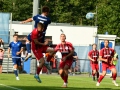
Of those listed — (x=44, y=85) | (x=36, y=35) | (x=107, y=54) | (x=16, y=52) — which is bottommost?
(x=16, y=52)

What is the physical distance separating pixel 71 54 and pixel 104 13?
1524 inches

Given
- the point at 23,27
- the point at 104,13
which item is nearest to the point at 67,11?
the point at 104,13

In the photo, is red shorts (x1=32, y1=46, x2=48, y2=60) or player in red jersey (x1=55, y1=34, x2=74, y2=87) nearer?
red shorts (x1=32, y1=46, x2=48, y2=60)

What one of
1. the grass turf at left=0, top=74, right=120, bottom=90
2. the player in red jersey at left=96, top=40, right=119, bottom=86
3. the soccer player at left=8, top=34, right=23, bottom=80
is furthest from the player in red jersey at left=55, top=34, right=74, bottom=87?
the soccer player at left=8, top=34, right=23, bottom=80

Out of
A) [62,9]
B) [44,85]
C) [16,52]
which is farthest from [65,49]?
[62,9]

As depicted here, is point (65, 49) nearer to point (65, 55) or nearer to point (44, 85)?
point (65, 55)

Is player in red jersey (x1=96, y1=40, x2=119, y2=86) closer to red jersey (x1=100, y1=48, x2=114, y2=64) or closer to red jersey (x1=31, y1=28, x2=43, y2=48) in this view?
red jersey (x1=100, y1=48, x2=114, y2=64)

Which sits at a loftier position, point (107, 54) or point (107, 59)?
point (107, 54)

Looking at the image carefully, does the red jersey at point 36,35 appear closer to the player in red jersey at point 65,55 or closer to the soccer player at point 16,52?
the player in red jersey at point 65,55

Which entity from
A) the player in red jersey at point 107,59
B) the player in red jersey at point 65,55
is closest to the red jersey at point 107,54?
the player in red jersey at point 107,59

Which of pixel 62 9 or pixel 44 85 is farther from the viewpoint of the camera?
pixel 62 9

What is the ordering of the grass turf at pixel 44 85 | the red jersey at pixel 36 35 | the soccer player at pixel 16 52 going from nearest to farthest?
the grass turf at pixel 44 85 → the red jersey at pixel 36 35 → the soccer player at pixel 16 52

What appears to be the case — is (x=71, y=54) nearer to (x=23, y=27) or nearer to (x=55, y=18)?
(x=23, y=27)

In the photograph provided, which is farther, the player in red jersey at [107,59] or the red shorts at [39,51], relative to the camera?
the player in red jersey at [107,59]
